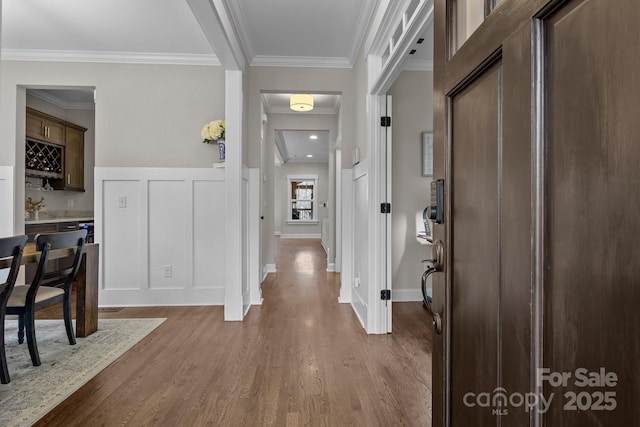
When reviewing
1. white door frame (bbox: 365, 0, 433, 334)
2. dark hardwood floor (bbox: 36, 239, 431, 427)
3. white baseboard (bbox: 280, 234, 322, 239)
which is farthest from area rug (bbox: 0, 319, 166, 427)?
white baseboard (bbox: 280, 234, 322, 239)

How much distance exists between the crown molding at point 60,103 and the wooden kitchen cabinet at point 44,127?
1.32 ft

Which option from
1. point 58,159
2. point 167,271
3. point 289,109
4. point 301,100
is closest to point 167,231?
point 167,271

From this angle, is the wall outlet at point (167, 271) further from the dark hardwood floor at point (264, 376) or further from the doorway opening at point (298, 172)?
the doorway opening at point (298, 172)

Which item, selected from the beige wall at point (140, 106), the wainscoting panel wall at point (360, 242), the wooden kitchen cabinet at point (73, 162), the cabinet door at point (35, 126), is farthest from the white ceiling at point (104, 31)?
the wainscoting panel wall at point (360, 242)

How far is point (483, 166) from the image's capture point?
2.25 ft

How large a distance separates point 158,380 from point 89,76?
323 cm

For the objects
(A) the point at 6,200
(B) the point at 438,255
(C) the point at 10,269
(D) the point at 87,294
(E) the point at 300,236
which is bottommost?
(E) the point at 300,236

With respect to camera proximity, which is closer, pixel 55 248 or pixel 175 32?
pixel 55 248

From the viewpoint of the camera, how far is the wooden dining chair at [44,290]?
2102 millimetres

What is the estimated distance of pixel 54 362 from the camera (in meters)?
2.22

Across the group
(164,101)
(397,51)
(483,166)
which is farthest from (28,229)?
(483,166)

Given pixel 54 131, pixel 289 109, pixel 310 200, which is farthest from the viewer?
pixel 310 200

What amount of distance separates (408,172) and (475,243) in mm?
3208

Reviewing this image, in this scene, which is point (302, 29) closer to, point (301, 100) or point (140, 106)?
point (301, 100)
